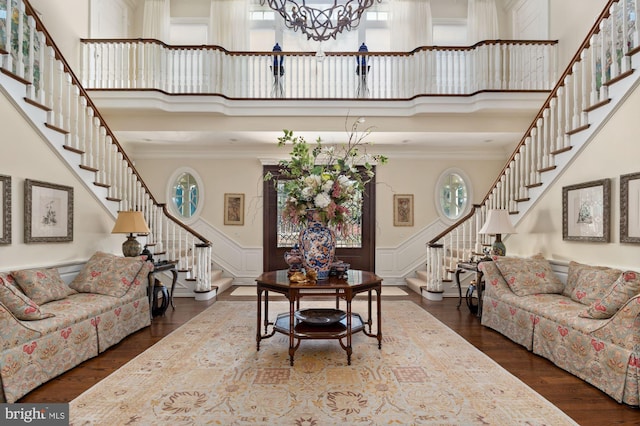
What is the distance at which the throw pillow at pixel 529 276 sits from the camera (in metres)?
3.96

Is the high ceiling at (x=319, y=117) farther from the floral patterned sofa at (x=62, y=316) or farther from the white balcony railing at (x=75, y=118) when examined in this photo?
the floral patterned sofa at (x=62, y=316)

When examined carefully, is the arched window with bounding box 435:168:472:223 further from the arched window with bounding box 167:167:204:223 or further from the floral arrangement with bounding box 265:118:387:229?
the arched window with bounding box 167:167:204:223

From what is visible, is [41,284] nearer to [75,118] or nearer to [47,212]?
[47,212]

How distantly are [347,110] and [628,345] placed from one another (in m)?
5.10

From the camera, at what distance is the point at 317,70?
650 cm

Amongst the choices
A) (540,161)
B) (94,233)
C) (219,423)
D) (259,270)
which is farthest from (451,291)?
(94,233)

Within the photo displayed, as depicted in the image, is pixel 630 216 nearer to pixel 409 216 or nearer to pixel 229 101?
pixel 409 216

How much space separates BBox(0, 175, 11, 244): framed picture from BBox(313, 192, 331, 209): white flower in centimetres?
282

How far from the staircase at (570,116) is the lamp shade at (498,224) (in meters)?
0.40

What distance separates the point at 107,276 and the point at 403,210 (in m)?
5.76

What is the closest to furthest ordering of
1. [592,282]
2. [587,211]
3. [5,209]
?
1. [5,209]
2. [592,282]
3. [587,211]

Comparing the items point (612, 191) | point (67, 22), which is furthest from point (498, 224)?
point (67, 22)

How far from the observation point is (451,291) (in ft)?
20.9

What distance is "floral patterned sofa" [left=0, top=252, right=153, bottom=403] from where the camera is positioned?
250cm
